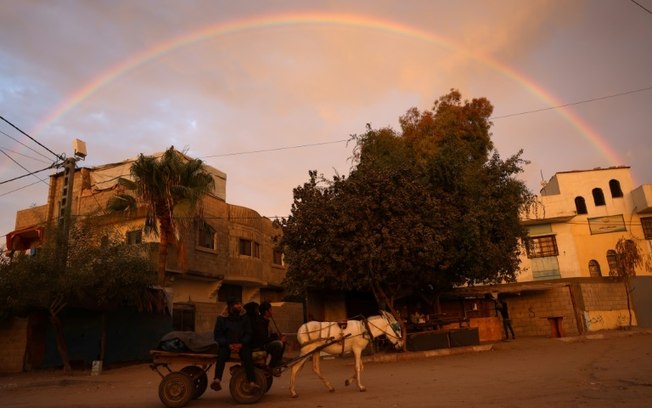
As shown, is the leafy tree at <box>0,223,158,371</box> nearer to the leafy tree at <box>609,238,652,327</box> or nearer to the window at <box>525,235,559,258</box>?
the window at <box>525,235,559,258</box>

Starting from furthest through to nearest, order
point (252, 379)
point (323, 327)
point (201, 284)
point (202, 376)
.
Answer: point (201, 284)
point (323, 327)
point (202, 376)
point (252, 379)

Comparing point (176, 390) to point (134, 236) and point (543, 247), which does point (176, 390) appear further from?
point (543, 247)

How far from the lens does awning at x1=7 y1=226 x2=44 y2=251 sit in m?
27.5

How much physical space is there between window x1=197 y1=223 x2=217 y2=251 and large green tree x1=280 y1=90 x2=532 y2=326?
8.40 meters

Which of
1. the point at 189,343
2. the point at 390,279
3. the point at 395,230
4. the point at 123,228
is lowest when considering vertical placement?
the point at 189,343

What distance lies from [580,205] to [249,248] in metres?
24.4

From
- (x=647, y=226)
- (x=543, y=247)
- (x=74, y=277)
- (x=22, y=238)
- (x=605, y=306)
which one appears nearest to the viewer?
(x=74, y=277)

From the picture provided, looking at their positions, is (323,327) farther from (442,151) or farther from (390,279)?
(442,151)

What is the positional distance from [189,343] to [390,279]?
1086 cm

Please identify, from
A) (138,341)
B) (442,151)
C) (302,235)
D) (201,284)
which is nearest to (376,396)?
(302,235)

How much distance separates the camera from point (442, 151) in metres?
20.7

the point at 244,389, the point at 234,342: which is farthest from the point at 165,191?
the point at 244,389

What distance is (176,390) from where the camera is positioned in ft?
28.5

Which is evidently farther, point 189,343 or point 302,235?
point 302,235
